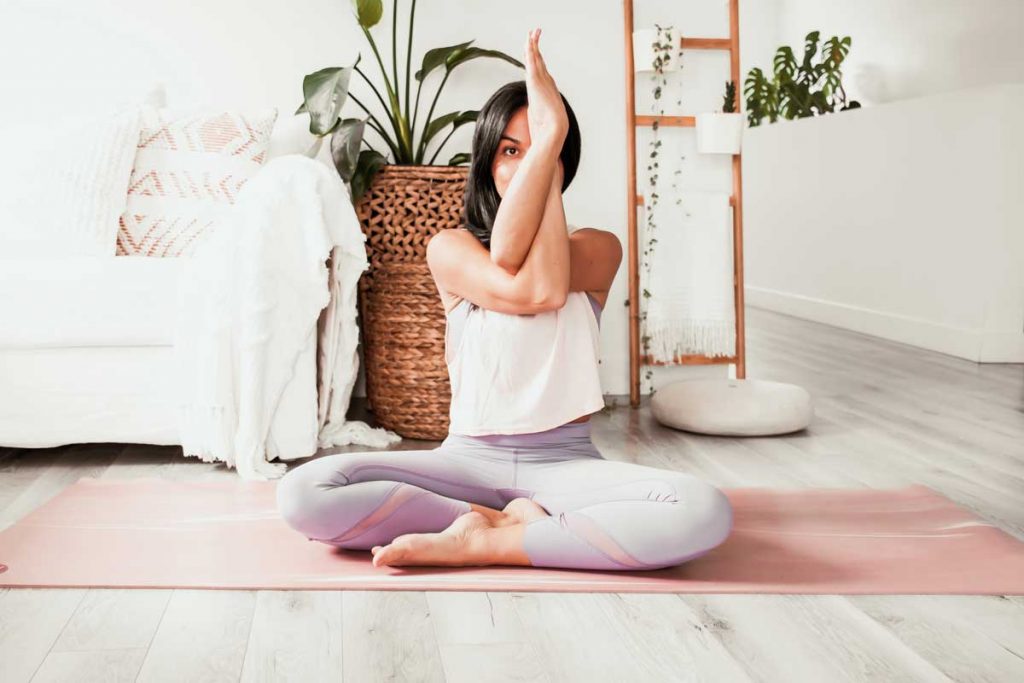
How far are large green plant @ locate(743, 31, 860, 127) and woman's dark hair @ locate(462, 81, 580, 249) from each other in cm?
412

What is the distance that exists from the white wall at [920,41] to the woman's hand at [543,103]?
343 centimetres

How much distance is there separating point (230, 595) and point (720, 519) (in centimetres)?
79

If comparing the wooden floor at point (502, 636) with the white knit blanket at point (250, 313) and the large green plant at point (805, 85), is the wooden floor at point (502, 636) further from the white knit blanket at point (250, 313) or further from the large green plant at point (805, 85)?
the large green plant at point (805, 85)

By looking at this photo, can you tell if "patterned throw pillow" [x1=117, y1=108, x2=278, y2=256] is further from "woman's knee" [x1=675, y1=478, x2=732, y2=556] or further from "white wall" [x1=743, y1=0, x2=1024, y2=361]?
"white wall" [x1=743, y1=0, x2=1024, y2=361]

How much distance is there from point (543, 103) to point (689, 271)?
1.81 meters

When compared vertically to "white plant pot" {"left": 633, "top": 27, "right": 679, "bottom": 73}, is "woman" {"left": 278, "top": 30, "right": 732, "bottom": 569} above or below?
below

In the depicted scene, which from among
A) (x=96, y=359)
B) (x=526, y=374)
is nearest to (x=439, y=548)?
(x=526, y=374)

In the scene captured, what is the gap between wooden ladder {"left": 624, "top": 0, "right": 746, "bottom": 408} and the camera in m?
3.49

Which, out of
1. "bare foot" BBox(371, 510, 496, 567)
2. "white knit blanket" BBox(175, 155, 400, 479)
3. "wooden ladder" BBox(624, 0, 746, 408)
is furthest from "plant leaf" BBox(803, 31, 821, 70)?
"bare foot" BBox(371, 510, 496, 567)

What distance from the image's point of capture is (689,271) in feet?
11.8

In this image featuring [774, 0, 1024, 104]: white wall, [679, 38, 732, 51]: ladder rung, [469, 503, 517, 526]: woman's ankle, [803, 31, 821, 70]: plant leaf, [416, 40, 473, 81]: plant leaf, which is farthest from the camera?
[803, 31, 821, 70]: plant leaf

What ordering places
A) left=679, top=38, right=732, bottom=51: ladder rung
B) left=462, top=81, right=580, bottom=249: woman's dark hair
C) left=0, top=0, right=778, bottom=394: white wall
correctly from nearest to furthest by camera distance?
left=462, top=81, right=580, bottom=249: woman's dark hair
left=0, top=0, right=778, bottom=394: white wall
left=679, top=38, right=732, bottom=51: ladder rung

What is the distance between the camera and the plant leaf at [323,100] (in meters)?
2.99

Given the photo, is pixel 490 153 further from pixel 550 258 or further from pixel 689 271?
pixel 689 271
